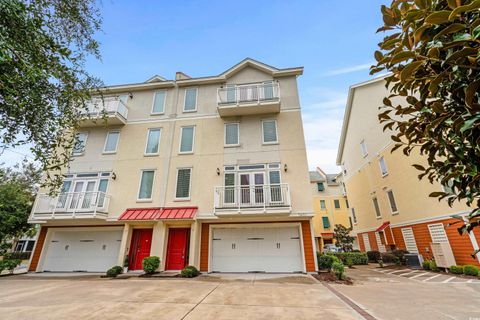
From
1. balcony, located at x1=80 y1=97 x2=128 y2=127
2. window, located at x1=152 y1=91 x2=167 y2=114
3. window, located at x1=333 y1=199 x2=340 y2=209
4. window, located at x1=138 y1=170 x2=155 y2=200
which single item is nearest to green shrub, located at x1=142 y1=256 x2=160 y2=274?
window, located at x1=138 y1=170 x2=155 y2=200

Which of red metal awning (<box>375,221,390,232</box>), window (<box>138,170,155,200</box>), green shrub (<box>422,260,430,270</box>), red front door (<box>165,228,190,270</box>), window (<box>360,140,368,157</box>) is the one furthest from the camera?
window (<box>360,140,368,157</box>)

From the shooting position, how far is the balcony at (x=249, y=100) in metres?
11.8

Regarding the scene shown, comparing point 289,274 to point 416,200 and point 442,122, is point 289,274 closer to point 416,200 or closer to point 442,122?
point 416,200

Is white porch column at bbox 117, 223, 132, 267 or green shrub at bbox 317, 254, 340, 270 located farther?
white porch column at bbox 117, 223, 132, 267

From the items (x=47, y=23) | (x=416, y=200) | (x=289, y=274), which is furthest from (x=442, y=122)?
(x=416, y=200)

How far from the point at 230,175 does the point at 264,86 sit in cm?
574

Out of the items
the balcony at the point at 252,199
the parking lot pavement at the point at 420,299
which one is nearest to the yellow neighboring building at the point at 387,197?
the parking lot pavement at the point at 420,299

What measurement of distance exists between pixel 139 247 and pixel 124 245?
2.81 feet

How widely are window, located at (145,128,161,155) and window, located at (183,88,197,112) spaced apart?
2312 millimetres

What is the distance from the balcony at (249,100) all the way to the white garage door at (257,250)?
22.1 ft

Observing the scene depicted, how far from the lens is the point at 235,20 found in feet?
27.7

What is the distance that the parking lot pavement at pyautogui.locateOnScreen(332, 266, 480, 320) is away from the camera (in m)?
4.69

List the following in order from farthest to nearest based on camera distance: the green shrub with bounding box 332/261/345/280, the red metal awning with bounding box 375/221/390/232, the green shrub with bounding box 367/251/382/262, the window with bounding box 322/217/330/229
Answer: the window with bounding box 322/217/330/229, the green shrub with bounding box 367/251/382/262, the red metal awning with bounding box 375/221/390/232, the green shrub with bounding box 332/261/345/280

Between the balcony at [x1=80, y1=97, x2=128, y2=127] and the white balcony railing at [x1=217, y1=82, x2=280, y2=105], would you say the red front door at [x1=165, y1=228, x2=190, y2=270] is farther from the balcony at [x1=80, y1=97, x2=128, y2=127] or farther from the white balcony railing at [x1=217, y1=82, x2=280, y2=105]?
the white balcony railing at [x1=217, y1=82, x2=280, y2=105]
